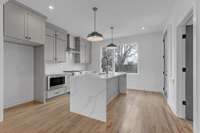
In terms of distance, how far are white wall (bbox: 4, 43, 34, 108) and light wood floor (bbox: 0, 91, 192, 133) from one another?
Answer: 0.41 meters

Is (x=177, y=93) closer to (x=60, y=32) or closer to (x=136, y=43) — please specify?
(x=136, y=43)

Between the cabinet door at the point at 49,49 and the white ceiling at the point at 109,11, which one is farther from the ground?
the white ceiling at the point at 109,11

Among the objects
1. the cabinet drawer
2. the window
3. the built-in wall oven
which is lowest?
the cabinet drawer

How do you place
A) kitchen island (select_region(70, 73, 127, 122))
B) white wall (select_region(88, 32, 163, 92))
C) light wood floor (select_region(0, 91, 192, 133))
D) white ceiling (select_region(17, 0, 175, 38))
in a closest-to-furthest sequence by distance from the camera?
1. light wood floor (select_region(0, 91, 192, 133))
2. kitchen island (select_region(70, 73, 127, 122))
3. white ceiling (select_region(17, 0, 175, 38))
4. white wall (select_region(88, 32, 163, 92))

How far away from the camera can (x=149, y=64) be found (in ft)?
18.1

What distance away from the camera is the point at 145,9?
10.4 ft

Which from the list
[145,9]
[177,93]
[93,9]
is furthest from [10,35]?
[177,93]

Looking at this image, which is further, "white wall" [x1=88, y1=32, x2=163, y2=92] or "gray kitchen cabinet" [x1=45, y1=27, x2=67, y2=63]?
"white wall" [x1=88, y1=32, x2=163, y2=92]

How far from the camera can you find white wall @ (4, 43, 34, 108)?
3.25 m

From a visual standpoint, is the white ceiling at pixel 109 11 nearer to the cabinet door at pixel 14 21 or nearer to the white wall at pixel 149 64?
the cabinet door at pixel 14 21

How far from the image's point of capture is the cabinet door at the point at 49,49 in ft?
13.3

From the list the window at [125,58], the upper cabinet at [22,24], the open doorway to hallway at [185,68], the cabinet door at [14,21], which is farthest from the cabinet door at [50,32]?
the open doorway to hallway at [185,68]

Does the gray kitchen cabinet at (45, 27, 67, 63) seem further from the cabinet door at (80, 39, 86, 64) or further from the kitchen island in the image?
the kitchen island

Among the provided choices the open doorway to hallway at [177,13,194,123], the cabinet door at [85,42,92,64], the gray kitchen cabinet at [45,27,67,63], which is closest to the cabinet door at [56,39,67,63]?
the gray kitchen cabinet at [45,27,67,63]
